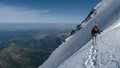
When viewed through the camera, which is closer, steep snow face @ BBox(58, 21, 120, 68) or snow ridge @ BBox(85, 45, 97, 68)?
steep snow face @ BBox(58, 21, 120, 68)

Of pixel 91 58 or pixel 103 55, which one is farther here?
pixel 91 58

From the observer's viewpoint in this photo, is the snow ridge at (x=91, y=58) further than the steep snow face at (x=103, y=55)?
Yes

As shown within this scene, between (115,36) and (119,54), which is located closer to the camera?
(119,54)

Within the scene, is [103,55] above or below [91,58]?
above

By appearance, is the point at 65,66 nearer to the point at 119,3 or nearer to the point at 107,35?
the point at 107,35

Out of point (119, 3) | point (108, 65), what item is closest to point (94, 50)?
point (108, 65)

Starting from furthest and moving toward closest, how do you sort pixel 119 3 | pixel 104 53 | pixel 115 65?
1. pixel 119 3
2. pixel 104 53
3. pixel 115 65

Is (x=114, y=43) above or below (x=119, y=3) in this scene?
below

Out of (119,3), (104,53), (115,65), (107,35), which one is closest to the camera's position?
(115,65)
